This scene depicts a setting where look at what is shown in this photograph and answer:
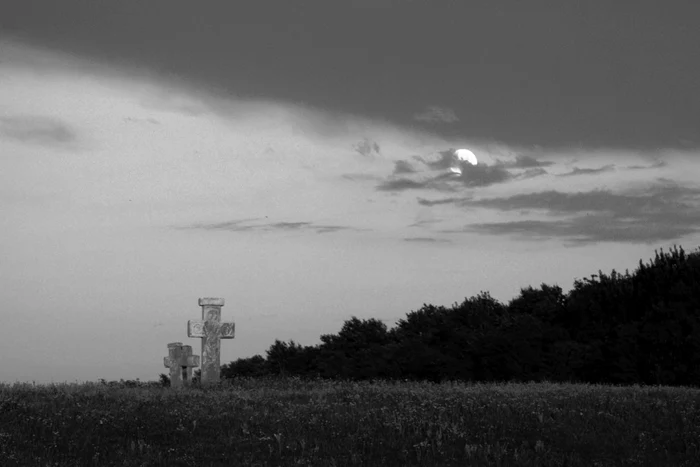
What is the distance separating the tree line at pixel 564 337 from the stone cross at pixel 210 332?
144 inches

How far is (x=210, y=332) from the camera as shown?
35.4m

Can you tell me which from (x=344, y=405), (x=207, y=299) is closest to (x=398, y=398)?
(x=344, y=405)

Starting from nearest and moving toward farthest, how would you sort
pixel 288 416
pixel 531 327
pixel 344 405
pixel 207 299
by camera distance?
1. pixel 288 416
2. pixel 344 405
3. pixel 207 299
4. pixel 531 327

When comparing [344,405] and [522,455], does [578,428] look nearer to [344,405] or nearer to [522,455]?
[522,455]

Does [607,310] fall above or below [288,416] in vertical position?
above

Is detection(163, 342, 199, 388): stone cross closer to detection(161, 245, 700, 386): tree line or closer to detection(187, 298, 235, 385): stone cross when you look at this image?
detection(187, 298, 235, 385): stone cross

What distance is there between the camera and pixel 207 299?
3556 cm

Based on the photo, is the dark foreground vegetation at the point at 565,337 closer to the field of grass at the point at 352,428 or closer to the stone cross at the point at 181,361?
the stone cross at the point at 181,361

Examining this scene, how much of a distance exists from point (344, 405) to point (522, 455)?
20.8 ft

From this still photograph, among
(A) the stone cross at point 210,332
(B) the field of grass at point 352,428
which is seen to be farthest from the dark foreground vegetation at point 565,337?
(B) the field of grass at point 352,428

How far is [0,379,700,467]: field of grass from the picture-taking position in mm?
18391

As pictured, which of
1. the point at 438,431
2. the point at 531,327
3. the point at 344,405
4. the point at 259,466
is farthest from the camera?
the point at 531,327

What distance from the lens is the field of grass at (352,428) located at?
1839 centimetres

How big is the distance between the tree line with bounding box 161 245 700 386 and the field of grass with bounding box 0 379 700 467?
14.0 meters
